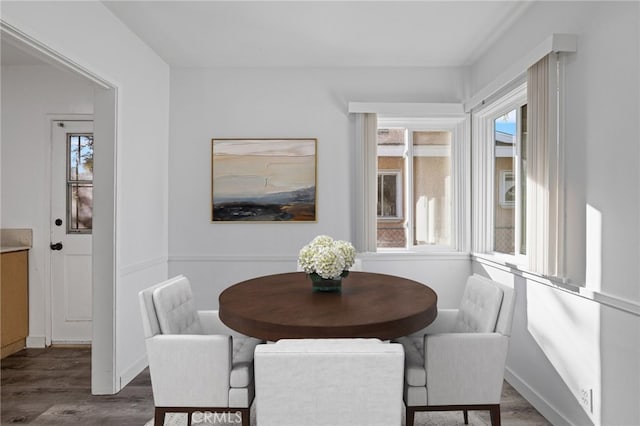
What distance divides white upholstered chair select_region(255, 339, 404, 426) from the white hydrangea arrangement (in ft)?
3.19

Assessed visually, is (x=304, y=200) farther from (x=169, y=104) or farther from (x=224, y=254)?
(x=169, y=104)

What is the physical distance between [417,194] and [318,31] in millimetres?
1878

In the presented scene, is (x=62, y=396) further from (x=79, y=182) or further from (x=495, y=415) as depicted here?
(x=495, y=415)

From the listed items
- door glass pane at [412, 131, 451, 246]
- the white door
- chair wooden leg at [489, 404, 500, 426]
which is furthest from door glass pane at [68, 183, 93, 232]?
chair wooden leg at [489, 404, 500, 426]

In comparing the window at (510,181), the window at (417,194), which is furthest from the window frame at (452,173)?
the window at (510,181)

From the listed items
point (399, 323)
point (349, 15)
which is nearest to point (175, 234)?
point (349, 15)

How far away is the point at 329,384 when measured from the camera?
1.21m

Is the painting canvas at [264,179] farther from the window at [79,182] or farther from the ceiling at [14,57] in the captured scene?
the ceiling at [14,57]

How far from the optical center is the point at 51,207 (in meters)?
3.86

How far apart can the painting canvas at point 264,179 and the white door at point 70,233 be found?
4.19 feet

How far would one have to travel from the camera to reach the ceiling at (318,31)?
2.76 m

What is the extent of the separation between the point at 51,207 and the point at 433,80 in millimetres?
3977

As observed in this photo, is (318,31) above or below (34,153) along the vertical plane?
above

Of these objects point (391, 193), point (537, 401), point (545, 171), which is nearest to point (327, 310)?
point (545, 171)
